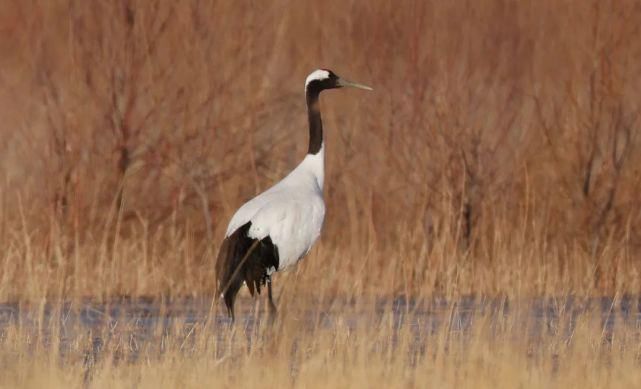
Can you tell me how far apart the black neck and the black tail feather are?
0.92 m

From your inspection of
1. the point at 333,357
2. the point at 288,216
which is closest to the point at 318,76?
the point at 288,216

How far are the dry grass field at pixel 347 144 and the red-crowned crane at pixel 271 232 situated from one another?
0.45 metres

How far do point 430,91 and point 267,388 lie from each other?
597cm

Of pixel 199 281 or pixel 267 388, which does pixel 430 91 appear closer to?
pixel 199 281

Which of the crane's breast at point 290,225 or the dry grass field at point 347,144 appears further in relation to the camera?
the dry grass field at point 347,144

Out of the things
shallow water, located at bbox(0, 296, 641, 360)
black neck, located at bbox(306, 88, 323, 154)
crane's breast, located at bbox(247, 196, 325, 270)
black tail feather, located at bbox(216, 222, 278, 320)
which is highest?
black neck, located at bbox(306, 88, 323, 154)

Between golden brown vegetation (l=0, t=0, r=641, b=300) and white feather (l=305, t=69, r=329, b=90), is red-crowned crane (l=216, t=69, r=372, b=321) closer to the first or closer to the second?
white feather (l=305, t=69, r=329, b=90)

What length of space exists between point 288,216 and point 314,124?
3.60 ft

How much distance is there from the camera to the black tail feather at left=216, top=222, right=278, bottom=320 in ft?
30.0

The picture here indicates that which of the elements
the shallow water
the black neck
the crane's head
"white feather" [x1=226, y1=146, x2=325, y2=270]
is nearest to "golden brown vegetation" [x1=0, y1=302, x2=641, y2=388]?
the shallow water

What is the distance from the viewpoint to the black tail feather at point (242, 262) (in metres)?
9.16

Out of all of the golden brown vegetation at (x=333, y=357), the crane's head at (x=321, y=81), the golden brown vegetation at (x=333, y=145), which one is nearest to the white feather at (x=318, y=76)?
the crane's head at (x=321, y=81)

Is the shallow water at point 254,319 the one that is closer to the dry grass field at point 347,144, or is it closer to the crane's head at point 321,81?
the dry grass field at point 347,144

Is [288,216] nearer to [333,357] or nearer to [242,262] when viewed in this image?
[242,262]
